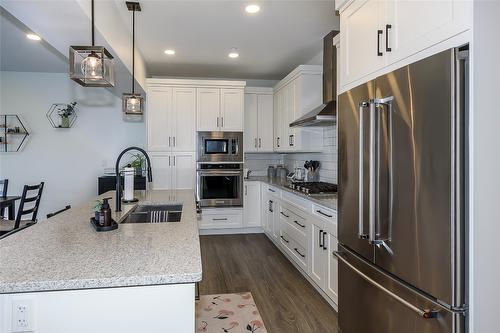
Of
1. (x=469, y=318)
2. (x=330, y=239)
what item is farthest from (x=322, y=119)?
(x=469, y=318)

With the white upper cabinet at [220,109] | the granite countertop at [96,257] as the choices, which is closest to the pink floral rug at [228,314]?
the granite countertop at [96,257]

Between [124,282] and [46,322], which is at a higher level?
[124,282]

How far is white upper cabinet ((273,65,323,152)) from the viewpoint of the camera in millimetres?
4152

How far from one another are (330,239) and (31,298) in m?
2.07

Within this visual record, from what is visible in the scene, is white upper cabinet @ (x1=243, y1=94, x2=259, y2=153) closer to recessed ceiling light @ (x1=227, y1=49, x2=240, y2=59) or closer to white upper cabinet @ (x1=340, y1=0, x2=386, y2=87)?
recessed ceiling light @ (x1=227, y1=49, x2=240, y2=59)

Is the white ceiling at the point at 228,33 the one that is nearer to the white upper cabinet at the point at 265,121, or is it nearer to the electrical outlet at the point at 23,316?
the white upper cabinet at the point at 265,121

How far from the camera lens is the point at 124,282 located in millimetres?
1052

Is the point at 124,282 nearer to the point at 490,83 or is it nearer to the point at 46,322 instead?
the point at 46,322

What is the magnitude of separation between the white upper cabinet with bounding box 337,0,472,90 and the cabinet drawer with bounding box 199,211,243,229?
3293mm

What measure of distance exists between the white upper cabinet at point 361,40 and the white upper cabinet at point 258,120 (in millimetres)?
3201

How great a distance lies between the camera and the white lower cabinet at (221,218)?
16.4 feet

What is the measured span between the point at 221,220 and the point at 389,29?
12.8 feet

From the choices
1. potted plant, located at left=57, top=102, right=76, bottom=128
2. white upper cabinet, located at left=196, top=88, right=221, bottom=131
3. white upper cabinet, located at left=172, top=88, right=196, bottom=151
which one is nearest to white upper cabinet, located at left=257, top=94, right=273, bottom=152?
white upper cabinet, located at left=196, top=88, right=221, bottom=131

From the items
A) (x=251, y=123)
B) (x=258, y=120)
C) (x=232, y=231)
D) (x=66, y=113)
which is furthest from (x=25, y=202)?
(x=258, y=120)
